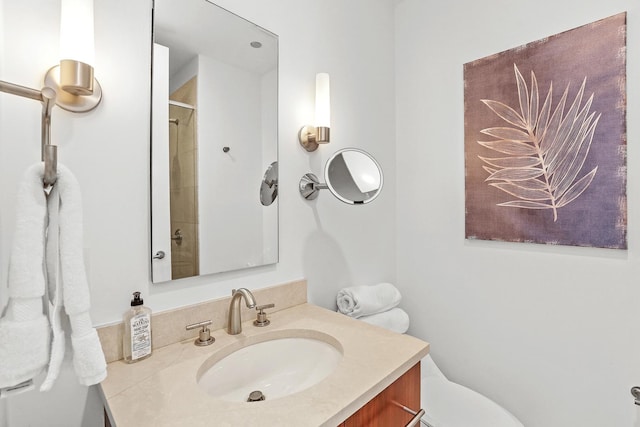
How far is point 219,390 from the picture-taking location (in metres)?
0.85

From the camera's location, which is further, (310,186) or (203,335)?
(310,186)

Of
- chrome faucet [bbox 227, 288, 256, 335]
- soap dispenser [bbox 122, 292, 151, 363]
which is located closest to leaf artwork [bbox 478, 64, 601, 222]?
chrome faucet [bbox 227, 288, 256, 335]

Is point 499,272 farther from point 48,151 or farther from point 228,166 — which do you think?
point 48,151

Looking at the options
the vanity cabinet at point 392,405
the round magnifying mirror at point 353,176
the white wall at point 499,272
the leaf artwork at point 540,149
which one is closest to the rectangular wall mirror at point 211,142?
the round magnifying mirror at point 353,176

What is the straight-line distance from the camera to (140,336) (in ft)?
2.70

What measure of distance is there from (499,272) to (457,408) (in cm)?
60

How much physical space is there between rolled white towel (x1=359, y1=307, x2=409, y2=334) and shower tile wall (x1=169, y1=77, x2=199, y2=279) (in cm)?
86

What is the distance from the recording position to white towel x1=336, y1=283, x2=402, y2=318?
1.38 metres

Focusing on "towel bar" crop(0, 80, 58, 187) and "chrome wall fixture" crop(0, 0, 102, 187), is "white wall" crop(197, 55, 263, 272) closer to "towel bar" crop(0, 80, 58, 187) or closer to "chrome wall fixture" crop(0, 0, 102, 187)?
"chrome wall fixture" crop(0, 0, 102, 187)

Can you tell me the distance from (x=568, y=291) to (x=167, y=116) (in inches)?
62.2

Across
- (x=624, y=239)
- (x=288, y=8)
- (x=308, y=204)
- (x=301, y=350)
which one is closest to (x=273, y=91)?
(x=288, y=8)

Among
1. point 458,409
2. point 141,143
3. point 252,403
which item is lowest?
point 458,409

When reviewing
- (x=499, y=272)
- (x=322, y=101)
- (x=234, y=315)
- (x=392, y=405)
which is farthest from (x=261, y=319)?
(x=499, y=272)

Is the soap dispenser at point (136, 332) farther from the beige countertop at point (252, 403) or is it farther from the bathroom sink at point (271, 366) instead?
the bathroom sink at point (271, 366)
